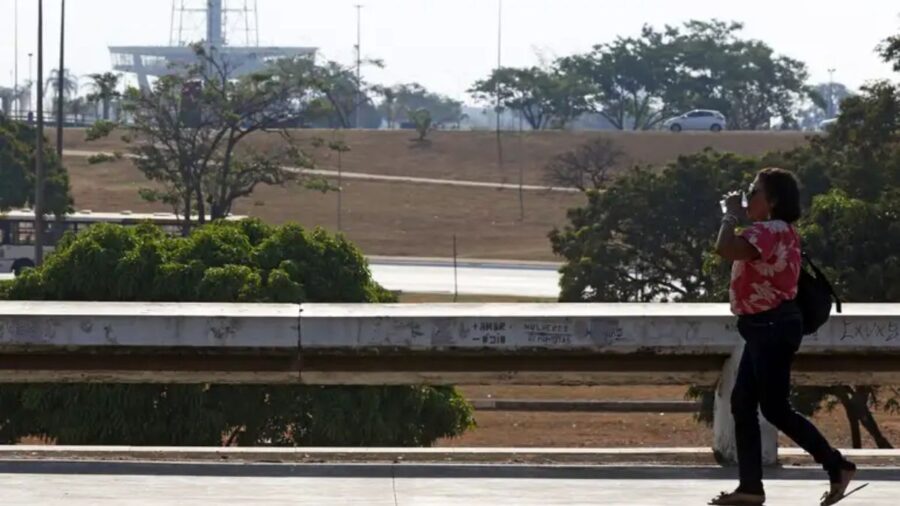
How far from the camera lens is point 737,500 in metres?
7.48

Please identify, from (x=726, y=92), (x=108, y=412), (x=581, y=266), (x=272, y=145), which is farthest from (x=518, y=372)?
(x=726, y=92)

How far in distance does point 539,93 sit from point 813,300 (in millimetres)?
123569

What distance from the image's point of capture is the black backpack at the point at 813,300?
24.7ft

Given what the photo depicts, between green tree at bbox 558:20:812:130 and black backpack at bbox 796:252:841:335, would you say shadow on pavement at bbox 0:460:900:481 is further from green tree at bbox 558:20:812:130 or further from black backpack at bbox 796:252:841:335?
green tree at bbox 558:20:812:130

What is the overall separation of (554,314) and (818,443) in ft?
5.33

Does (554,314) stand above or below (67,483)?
above

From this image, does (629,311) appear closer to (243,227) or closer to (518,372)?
(518,372)

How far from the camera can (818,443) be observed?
24.9ft

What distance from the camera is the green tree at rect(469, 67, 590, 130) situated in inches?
5138

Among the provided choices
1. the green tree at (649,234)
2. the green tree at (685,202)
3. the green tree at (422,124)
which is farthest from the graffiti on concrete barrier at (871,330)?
the green tree at (422,124)

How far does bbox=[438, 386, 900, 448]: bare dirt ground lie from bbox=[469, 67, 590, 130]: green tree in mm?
96067

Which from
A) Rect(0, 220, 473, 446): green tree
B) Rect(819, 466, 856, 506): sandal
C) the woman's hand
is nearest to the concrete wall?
Rect(819, 466, 856, 506): sandal

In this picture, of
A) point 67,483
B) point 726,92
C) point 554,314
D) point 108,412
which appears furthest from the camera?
point 726,92

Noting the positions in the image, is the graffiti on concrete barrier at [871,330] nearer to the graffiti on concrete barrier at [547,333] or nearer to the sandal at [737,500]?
the graffiti on concrete barrier at [547,333]
